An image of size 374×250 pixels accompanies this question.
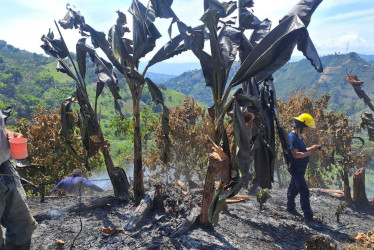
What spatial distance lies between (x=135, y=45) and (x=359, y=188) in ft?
20.2

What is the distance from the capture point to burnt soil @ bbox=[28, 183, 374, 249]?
13.8ft

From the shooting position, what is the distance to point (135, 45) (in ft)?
17.2

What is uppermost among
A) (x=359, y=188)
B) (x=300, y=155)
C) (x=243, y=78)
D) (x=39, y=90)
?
(x=39, y=90)

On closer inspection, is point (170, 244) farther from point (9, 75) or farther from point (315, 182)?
point (9, 75)

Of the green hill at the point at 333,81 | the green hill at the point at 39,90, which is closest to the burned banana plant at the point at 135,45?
the green hill at the point at 39,90

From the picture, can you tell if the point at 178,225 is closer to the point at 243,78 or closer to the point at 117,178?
the point at 117,178

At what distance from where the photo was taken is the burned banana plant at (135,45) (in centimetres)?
486

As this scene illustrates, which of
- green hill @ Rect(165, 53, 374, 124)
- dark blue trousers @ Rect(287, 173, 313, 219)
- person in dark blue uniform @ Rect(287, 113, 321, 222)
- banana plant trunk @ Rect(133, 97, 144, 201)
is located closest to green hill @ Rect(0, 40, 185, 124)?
green hill @ Rect(165, 53, 374, 124)

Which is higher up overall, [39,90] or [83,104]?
[39,90]

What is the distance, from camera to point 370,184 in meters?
47.0

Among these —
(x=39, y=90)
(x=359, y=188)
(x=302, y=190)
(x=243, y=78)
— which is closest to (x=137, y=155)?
(x=243, y=78)

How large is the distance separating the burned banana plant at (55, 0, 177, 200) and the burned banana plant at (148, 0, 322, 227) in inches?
35.7

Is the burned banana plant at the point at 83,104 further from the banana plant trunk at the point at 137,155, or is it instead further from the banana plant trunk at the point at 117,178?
the banana plant trunk at the point at 137,155

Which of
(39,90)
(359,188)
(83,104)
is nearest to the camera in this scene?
(83,104)
